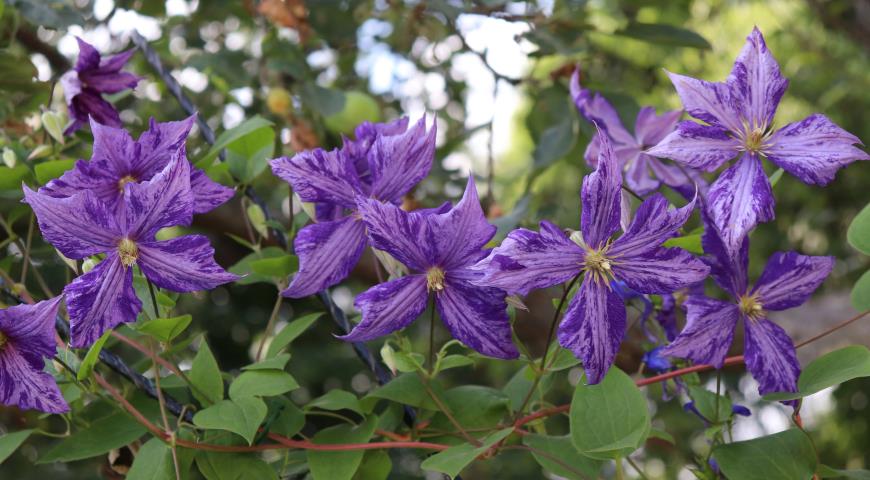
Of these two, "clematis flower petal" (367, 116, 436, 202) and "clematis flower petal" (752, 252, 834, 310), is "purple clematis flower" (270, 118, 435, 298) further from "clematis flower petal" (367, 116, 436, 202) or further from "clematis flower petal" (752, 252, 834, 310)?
"clematis flower petal" (752, 252, 834, 310)

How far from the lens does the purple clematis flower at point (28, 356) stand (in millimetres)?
544

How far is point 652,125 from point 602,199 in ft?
1.06

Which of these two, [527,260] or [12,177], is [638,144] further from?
[12,177]

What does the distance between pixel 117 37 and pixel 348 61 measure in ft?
1.23

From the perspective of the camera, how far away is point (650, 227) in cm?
52

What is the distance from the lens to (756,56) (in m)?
0.58

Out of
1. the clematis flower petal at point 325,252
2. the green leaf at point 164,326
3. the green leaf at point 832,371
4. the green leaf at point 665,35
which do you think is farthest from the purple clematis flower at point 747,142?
the green leaf at point 665,35

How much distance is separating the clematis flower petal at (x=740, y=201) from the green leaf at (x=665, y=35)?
0.58 m

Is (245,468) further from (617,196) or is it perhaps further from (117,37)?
(117,37)

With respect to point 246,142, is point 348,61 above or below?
below

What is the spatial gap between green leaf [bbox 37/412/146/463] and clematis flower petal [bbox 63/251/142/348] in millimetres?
128

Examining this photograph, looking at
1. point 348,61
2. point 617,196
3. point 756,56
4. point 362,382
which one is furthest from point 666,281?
point 362,382

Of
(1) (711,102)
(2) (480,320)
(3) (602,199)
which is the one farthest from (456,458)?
(1) (711,102)

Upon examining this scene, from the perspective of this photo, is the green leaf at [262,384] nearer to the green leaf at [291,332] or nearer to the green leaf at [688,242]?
the green leaf at [291,332]
